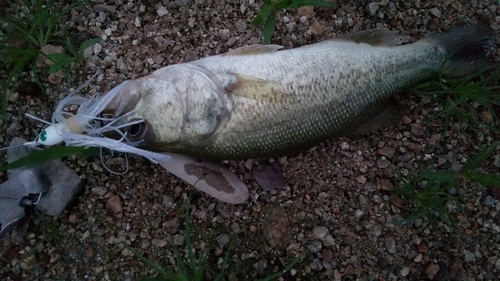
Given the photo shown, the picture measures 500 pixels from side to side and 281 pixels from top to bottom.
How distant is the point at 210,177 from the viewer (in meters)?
3.13

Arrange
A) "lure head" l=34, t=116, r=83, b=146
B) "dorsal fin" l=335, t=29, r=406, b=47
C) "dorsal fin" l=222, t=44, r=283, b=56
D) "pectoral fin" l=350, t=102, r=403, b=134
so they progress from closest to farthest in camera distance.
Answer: "lure head" l=34, t=116, r=83, b=146, "dorsal fin" l=222, t=44, r=283, b=56, "pectoral fin" l=350, t=102, r=403, b=134, "dorsal fin" l=335, t=29, r=406, b=47

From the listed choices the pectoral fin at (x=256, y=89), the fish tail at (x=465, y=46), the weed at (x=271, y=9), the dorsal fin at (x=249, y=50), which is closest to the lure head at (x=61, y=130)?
the pectoral fin at (x=256, y=89)

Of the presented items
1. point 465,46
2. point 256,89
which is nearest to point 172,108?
point 256,89

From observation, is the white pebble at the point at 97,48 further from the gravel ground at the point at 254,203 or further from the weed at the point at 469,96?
the weed at the point at 469,96

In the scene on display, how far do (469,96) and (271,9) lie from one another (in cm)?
173

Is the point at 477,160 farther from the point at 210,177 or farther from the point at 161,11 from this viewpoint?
the point at 161,11

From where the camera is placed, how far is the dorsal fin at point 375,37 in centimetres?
324

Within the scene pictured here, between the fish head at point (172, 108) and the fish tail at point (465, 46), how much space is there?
6.10 ft

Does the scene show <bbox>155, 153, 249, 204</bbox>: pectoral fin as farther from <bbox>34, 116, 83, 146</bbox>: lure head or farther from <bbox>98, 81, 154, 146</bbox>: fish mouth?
<bbox>34, 116, 83, 146</bbox>: lure head

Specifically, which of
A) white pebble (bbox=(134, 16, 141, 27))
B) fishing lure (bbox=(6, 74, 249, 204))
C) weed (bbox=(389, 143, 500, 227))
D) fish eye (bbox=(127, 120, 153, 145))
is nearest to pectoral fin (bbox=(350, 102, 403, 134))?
weed (bbox=(389, 143, 500, 227))

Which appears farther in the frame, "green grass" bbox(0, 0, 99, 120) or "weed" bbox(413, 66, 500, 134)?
"weed" bbox(413, 66, 500, 134)

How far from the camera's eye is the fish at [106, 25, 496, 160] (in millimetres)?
2680

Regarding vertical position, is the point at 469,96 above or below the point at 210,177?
above

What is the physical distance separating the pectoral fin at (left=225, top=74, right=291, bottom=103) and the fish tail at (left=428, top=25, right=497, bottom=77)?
1443 mm
